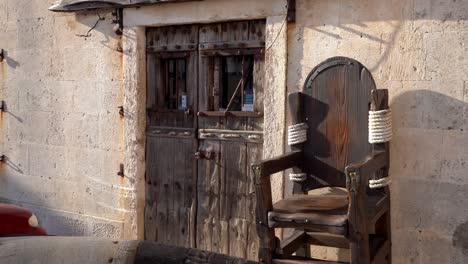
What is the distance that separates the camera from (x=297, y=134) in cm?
432

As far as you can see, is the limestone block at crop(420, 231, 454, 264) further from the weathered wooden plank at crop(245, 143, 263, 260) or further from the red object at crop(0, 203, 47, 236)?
the red object at crop(0, 203, 47, 236)

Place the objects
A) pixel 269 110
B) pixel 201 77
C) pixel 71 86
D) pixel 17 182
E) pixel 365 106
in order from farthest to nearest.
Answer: pixel 17 182
pixel 71 86
pixel 201 77
pixel 269 110
pixel 365 106

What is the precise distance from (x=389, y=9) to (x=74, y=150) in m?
3.66

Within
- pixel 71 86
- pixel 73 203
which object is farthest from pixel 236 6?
pixel 73 203

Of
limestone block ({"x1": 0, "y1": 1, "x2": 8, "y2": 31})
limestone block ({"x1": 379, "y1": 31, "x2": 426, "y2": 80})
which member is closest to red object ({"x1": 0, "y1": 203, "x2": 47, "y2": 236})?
limestone block ({"x1": 0, "y1": 1, "x2": 8, "y2": 31})

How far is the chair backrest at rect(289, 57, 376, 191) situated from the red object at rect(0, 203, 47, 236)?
2.23 m

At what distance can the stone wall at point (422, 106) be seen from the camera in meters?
4.02

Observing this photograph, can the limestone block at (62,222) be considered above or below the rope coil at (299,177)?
below

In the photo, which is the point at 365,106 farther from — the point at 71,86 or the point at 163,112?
the point at 71,86

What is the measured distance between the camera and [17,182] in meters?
6.79

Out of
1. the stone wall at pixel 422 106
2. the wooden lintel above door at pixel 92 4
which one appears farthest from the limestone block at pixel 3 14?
the stone wall at pixel 422 106

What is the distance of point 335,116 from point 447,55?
90cm

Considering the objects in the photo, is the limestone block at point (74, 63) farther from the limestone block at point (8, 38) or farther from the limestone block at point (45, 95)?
the limestone block at point (8, 38)

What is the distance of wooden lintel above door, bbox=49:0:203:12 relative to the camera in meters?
5.41
